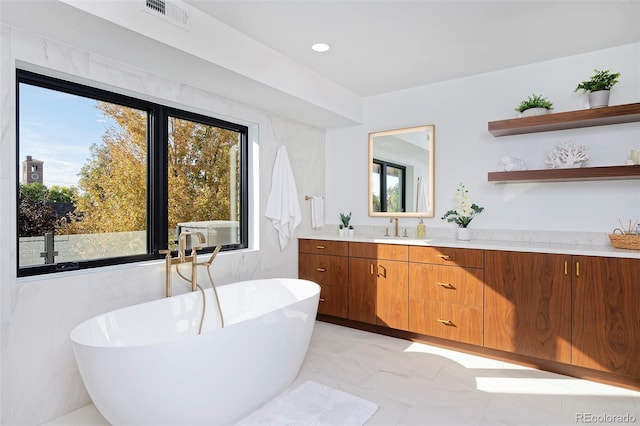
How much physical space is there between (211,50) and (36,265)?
5.67 ft

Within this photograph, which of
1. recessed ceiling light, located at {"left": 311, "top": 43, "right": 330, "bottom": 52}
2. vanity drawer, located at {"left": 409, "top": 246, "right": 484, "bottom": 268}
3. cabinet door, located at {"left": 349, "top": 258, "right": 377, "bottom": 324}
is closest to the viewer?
recessed ceiling light, located at {"left": 311, "top": 43, "right": 330, "bottom": 52}

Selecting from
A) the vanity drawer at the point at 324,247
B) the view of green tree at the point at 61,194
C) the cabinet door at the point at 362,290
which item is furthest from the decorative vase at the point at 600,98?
the view of green tree at the point at 61,194

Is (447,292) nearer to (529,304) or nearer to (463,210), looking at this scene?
(529,304)

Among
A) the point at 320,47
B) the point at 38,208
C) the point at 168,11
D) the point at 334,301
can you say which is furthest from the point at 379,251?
the point at 38,208

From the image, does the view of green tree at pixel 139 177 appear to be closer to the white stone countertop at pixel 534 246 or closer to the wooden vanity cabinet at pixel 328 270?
the wooden vanity cabinet at pixel 328 270

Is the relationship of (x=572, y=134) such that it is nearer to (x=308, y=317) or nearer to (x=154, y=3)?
(x=308, y=317)

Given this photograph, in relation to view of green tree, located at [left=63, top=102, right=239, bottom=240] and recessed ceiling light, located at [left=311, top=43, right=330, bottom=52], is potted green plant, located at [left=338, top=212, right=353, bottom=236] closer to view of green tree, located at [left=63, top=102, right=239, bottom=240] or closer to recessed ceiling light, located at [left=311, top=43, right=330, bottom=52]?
view of green tree, located at [left=63, top=102, right=239, bottom=240]

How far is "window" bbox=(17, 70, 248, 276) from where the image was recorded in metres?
2.26

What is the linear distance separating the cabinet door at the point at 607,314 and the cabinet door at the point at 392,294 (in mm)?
1297

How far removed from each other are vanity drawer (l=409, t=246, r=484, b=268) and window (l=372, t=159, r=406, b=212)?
31.4 inches

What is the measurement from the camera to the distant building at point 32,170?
2.22 metres

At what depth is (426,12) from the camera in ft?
8.08

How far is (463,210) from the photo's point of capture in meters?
3.59

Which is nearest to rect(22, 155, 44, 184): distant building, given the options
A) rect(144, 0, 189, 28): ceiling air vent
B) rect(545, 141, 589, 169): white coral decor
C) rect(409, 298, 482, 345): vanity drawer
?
rect(144, 0, 189, 28): ceiling air vent
